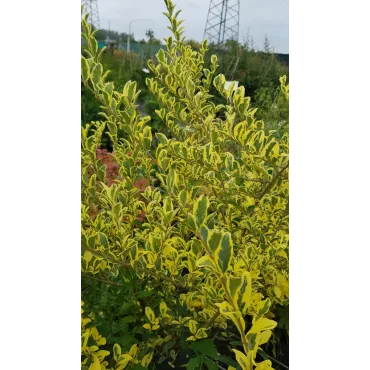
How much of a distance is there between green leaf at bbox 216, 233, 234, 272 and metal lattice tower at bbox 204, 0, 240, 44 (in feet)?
3.09

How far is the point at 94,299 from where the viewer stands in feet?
4.31

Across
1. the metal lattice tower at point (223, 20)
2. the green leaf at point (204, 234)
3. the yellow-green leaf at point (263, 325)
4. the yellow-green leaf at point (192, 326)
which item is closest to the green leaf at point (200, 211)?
the green leaf at point (204, 234)

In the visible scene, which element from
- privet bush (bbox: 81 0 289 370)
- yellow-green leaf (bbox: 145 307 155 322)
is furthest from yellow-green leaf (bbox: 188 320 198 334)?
yellow-green leaf (bbox: 145 307 155 322)

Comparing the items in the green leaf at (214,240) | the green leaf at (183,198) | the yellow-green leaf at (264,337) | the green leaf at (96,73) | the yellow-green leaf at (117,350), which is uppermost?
the green leaf at (96,73)

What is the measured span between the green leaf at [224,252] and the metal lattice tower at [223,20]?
37.0 inches

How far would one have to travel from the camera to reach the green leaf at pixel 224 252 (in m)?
0.62

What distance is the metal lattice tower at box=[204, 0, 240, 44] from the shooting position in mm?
1428

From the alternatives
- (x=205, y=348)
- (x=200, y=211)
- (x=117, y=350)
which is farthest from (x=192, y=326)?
(x=200, y=211)

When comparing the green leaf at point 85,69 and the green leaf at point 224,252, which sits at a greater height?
the green leaf at point 85,69

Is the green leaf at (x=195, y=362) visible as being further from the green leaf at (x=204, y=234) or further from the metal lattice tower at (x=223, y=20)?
the metal lattice tower at (x=223, y=20)
